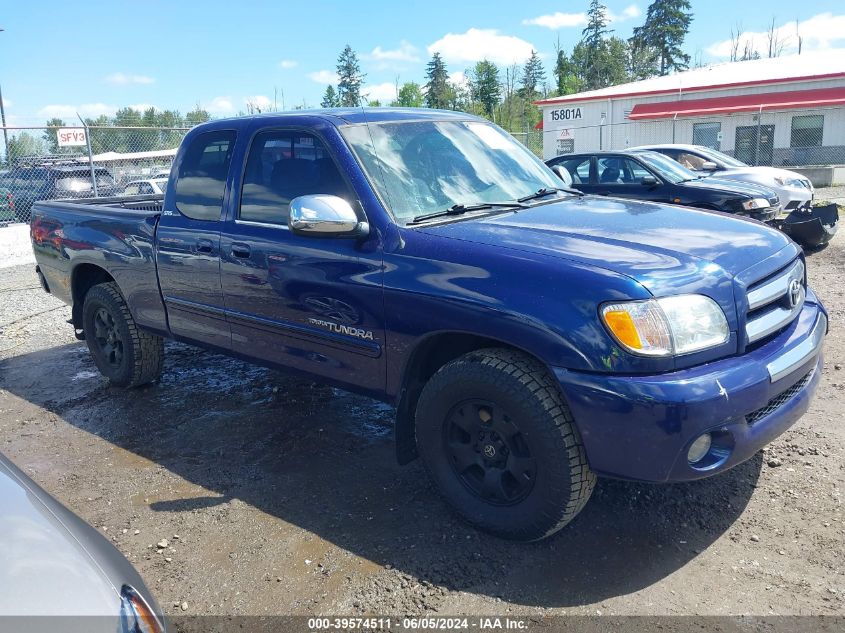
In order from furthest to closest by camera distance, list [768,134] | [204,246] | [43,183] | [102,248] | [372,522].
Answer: [768,134] → [43,183] → [102,248] → [204,246] → [372,522]

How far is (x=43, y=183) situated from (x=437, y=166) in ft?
41.5

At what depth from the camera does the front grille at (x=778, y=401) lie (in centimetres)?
284

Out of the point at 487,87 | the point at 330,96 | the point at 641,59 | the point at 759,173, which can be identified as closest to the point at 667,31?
the point at 641,59

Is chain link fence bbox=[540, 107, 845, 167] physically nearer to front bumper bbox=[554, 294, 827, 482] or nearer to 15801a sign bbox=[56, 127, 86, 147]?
15801a sign bbox=[56, 127, 86, 147]

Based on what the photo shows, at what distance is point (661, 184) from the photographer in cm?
1034

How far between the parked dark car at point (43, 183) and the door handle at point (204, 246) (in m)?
11.2

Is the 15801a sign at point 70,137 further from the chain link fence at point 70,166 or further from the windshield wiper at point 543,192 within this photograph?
the windshield wiper at point 543,192

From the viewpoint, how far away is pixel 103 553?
1966 millimetres

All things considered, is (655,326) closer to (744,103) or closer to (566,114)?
(744,103)

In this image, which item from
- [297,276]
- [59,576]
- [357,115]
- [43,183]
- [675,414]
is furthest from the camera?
[43,183]

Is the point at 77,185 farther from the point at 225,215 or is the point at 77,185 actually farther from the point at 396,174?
the point at 396,174

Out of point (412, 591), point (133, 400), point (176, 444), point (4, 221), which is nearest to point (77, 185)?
point (4, 221)

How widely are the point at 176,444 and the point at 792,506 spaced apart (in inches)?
138

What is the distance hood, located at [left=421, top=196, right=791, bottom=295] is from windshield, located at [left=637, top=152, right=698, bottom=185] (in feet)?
23.3
